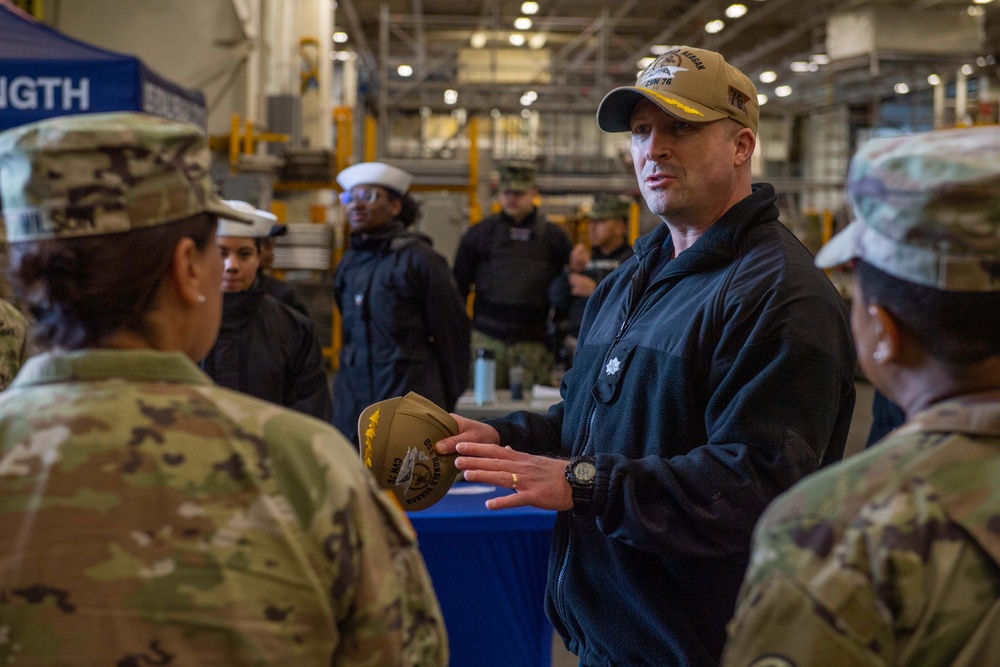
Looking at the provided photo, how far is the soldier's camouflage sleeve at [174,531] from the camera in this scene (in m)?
1.05

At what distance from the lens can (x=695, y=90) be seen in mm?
2004

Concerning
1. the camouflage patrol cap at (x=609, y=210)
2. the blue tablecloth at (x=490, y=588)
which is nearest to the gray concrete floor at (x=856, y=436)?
the blue tablecloth at (x=490, y=588)

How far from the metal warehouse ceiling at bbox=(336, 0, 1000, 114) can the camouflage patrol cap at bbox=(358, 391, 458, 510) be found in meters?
12.8

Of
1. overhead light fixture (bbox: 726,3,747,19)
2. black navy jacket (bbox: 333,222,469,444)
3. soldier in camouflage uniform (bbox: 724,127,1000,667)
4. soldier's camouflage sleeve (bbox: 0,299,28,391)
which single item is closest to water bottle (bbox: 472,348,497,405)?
black navy jacket (bbox: 333,222,469,444)

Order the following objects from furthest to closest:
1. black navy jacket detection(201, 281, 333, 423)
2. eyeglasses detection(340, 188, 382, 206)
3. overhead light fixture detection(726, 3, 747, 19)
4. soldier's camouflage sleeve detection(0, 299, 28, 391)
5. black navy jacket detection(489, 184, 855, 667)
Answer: overhead light fixture detection(726, 3, 747, 19), eyeglasses detection(340, 188, 382, 206), black navy jacket detection(201, 281, 333, 423), soldier's camouflage sleeve detection(0, 299, 28, 391), black navy jacket detection(489, 184, 855, 667)

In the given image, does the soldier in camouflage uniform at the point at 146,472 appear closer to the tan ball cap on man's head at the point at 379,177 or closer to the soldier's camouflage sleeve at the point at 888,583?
the soldier's camouflage sleeve at the point at 888,583

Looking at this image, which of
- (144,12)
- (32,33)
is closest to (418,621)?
(32,33)

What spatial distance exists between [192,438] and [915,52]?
56.8ft

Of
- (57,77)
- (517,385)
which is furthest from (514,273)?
(57,77)

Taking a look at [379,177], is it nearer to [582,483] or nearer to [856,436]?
[582,483]

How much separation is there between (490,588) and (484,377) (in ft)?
5.72

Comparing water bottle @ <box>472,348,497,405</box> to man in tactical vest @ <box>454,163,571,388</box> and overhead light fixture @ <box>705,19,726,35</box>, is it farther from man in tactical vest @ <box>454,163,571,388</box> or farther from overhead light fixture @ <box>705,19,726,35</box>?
overhead light fixture @ <box>705,19,726,35</box>

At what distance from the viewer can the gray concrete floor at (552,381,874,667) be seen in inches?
163

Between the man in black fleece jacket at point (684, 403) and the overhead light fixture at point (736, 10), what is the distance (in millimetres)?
17104
